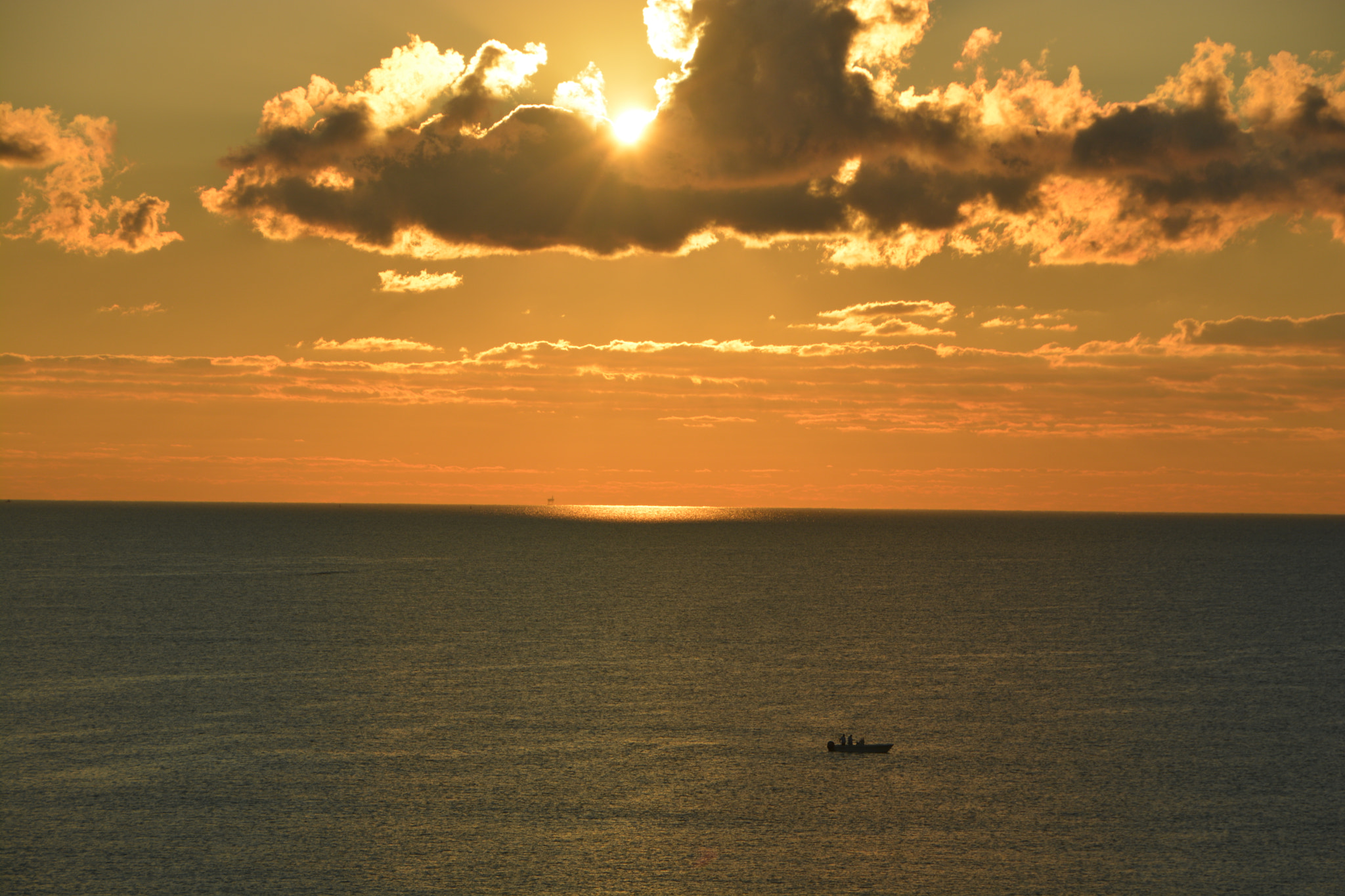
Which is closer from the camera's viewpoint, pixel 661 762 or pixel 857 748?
pixel 661 762

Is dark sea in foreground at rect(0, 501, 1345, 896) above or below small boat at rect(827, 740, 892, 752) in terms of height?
below

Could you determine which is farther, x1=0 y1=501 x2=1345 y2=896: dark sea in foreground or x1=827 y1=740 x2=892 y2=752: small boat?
x1=827 y1=740 x2=892 y2=752: small boat

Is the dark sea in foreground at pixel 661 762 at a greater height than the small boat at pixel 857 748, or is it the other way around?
the small boat at pixel 857 748

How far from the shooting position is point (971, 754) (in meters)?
78.9

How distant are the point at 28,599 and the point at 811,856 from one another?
151249 millimetres

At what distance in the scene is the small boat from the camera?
77.7 metres

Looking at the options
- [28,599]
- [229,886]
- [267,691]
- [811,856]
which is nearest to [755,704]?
[811,856]

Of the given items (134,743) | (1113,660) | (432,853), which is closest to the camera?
(432,853)

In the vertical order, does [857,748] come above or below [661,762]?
above

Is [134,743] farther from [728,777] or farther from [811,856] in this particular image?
[811,856]

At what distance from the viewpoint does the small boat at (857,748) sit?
255ft

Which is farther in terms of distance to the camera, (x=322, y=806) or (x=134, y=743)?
(x=134, y=743)

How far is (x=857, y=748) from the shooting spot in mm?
77750

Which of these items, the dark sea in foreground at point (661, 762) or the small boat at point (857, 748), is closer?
the dark sea in foreground at point (661, 762)
